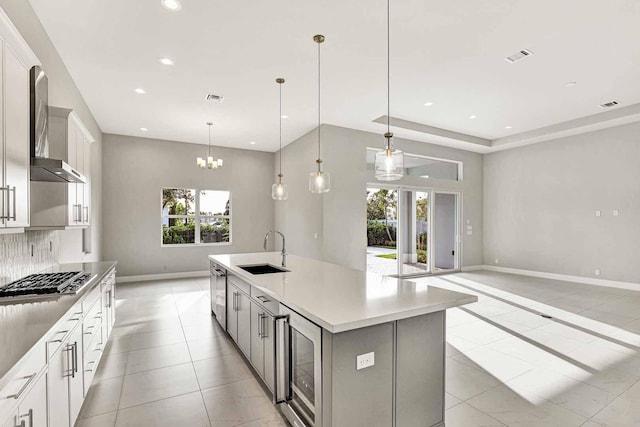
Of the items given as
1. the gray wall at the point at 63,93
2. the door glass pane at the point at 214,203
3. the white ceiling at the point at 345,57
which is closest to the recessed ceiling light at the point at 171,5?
the white ceiling at the point at 345,57

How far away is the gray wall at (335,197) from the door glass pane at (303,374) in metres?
4.04

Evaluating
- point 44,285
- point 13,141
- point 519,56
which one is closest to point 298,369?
point 44,285

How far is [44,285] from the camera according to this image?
2.38 m

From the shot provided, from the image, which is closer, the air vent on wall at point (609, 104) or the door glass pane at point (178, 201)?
the air vent on wall at point (609, 104)

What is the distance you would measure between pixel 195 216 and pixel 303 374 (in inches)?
263

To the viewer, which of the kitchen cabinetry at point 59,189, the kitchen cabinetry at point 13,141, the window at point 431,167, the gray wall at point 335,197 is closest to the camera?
the kitchen cabinetry at point 13,141

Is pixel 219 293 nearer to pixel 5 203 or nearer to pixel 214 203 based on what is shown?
pixel 5 203

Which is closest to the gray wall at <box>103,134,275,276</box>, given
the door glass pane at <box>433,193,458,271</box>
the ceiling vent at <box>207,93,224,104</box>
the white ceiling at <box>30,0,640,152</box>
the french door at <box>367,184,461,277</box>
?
the white ceiling at <box>30,0,640,152</box>

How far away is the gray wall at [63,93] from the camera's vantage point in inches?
108

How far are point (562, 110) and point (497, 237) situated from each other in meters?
3.61

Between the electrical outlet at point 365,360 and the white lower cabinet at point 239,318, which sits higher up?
the electrical outlet at point 365,360

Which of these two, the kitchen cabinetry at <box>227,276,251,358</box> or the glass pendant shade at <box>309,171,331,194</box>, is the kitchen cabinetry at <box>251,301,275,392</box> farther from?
the glass pendant shade at <box>309,171,331,194</box>

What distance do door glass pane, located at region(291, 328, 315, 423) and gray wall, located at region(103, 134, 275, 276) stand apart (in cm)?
632

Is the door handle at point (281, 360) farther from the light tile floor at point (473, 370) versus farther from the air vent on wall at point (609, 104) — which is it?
the air vent on wall at point (609, 104)
